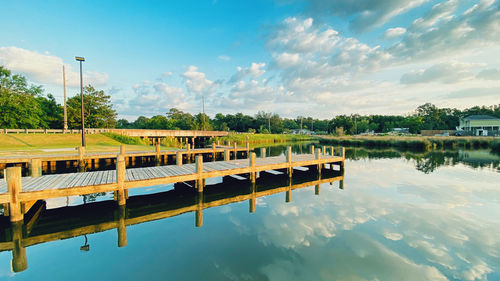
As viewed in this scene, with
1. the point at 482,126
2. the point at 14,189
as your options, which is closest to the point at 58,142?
the point at 14,189

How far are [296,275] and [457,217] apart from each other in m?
7.69

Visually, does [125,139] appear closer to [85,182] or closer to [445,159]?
[85,182]

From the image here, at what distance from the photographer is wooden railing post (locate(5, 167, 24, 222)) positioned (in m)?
6.43

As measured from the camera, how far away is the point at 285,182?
1320 centimetres

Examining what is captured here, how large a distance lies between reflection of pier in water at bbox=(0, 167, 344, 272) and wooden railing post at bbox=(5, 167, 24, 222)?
327 millimetres

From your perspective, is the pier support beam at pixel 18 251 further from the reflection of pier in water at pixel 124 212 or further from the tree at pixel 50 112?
the tree at pixel 50 112

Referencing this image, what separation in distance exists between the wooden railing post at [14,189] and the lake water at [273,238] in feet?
1.51

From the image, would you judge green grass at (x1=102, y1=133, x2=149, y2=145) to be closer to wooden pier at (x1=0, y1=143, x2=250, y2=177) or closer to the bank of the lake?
the bank of the lake

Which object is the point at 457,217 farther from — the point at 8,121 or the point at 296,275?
the point at 8,121

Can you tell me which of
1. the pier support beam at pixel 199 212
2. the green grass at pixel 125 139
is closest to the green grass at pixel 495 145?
the pier support beam at pixel 199 212

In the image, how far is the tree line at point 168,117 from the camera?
1438 inches

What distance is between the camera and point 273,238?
6.58m

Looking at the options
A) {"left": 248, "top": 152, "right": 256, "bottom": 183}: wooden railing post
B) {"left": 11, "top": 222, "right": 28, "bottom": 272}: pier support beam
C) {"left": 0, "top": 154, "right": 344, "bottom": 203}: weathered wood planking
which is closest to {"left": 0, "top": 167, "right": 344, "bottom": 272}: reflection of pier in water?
{"left": 11, "top": 222, "right": 28, "bottom": 272}: pier support beam

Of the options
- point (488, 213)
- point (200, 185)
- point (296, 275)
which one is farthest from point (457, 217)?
point (200, 185)
